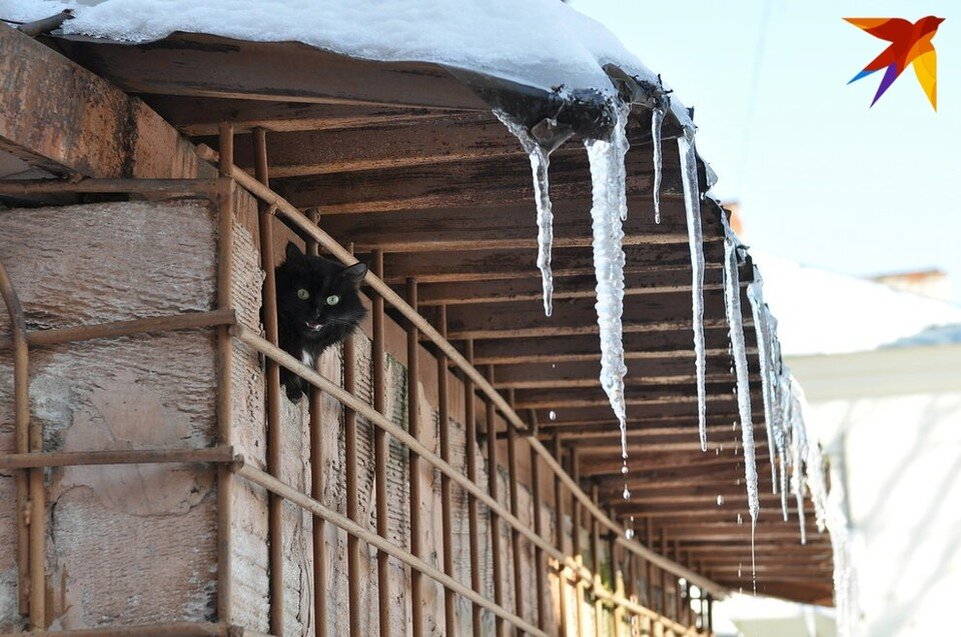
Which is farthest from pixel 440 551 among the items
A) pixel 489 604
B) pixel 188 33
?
pixel 188 33

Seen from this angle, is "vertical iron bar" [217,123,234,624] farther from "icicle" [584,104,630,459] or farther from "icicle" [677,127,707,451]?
"icicle" [677,127,707,451]

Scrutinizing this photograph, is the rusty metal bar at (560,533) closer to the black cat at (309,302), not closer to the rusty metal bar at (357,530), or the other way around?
the rusty metal bar at (357,530)

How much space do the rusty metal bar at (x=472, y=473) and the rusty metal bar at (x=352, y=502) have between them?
86 cm

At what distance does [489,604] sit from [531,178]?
71.2 inches

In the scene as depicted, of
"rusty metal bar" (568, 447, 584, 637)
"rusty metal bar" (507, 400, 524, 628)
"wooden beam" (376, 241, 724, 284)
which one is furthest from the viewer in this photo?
"rusty metal bar" (568, 447, 584, 637)

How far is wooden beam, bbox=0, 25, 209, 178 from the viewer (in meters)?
3.35

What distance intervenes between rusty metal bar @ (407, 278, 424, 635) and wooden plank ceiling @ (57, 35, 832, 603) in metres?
0.20

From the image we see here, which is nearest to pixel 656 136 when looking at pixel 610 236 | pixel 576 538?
pixel 610 236

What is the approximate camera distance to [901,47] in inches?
213

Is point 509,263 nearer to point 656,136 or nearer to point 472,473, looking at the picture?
point 472,473

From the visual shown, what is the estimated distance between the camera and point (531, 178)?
4312 mm

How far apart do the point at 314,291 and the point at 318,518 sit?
0.67m

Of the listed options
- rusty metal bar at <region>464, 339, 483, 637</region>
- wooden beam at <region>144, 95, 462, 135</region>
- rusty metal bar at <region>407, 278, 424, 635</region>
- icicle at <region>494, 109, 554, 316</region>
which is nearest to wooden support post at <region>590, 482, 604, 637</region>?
rusty metal bar at <region>464, 339, 483, 637</region>

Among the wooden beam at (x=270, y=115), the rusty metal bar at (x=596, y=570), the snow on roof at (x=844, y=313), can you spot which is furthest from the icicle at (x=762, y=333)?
the snow on roof at (x=844, y=313)
